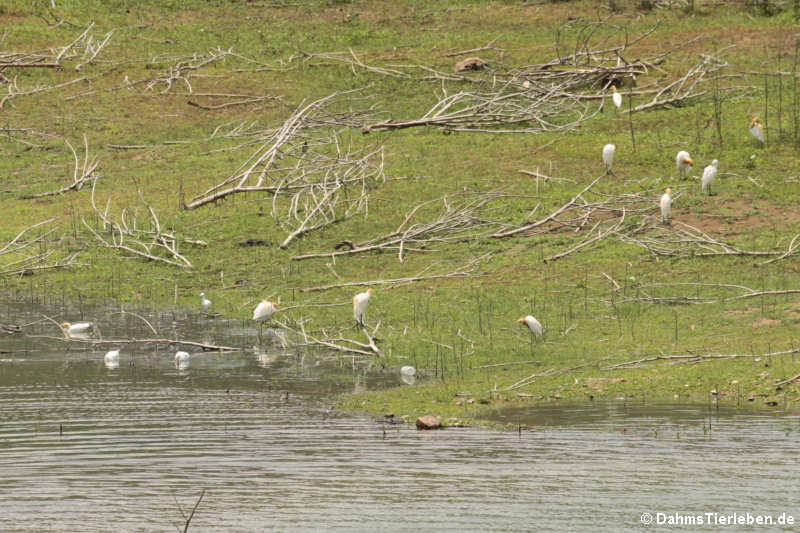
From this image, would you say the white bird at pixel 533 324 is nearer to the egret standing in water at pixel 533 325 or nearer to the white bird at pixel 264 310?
the egret standing in water at pixel 533 325

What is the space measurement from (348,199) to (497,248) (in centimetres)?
291

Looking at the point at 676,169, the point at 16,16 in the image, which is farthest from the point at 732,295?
the point at 16,16

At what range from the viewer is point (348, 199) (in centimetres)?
1902

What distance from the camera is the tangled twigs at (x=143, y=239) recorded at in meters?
17.7

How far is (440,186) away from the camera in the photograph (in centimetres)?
1967

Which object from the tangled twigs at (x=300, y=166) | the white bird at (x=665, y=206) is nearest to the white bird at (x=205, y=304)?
the tangled twigs at (x=300, y=166)

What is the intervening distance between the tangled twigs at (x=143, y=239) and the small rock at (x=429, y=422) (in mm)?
7530

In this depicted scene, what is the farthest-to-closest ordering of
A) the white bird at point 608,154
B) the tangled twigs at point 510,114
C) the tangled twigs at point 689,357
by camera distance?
the tangled twigs at point 510,114 < the white bird at point 608,154 < the tangled twigs at point 689,357

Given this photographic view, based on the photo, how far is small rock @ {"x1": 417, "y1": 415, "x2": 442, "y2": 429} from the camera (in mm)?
10453

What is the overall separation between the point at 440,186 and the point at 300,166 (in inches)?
80.8

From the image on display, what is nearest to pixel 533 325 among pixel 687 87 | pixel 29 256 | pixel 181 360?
pixel 181 360

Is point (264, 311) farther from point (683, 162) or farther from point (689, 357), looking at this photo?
point (683, 162)

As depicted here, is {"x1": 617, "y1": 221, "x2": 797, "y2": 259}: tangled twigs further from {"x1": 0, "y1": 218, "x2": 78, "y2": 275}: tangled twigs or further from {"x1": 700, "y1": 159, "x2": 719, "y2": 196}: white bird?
{"x1": 0, "y1": 218, "x2": 78, "y2": 275}: tangled twigs

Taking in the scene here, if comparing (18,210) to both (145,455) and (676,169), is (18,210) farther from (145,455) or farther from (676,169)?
(145,455)
